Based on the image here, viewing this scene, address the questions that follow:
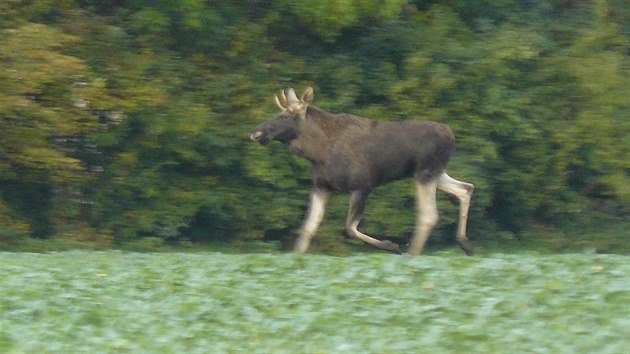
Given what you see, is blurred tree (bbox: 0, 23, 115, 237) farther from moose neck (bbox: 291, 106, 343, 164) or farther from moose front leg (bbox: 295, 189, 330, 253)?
moose front leg (bbox: 295, 189, 330, 253)

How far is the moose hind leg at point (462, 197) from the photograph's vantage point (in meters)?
14.6

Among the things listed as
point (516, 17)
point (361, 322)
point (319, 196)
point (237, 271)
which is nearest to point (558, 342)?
point (361, 322)

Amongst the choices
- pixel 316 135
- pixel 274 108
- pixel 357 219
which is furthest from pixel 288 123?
pixel 274 108

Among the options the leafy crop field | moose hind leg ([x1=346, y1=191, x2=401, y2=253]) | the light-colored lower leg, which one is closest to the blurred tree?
moose hind leg ([x1=346, y1=191, x2=401, y2=253])

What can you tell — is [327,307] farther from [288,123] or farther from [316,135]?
[288,123]

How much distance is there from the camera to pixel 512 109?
2045 cm

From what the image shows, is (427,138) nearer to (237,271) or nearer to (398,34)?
(237,271)

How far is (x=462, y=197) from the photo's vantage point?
48.7 feet

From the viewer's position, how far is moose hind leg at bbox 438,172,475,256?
14.6 meters

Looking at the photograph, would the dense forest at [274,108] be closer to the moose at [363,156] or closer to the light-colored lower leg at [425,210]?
the moose at [363,156]

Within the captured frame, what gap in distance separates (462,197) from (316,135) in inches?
76.8

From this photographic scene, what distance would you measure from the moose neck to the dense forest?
13.6 ft

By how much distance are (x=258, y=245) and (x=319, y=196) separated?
18.6 ft

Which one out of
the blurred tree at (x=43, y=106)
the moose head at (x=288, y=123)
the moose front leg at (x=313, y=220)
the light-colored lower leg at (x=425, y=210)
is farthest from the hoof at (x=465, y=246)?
the blurred tree at (x=43, y=106)
